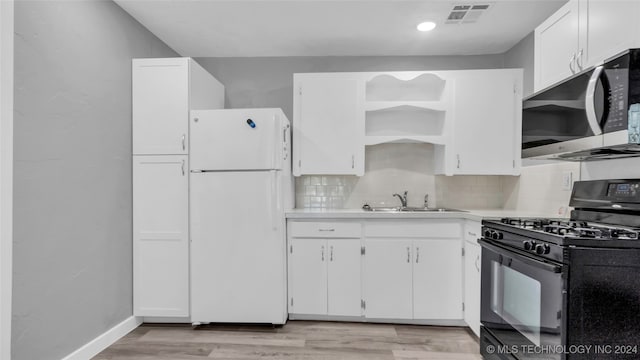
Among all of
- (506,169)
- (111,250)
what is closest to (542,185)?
(506,169)

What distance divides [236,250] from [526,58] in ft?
9.59

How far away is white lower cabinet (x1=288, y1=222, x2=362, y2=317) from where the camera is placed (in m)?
2.82

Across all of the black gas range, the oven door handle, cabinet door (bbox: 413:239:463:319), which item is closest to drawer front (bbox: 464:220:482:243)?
cabinet door (bbox: 413:239:463:319)

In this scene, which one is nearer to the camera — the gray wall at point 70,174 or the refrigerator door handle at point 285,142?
the gray wall at point 70,174

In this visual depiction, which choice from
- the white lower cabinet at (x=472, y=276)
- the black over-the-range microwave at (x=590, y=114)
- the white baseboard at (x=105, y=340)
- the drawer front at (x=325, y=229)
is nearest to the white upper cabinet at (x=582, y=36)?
the black over-the-range microwave at (x=590, y=114)

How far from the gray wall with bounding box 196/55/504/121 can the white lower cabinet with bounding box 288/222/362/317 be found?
1.33 metres

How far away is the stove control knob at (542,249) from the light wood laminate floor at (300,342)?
1.12 m

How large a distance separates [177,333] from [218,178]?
48.4 inches

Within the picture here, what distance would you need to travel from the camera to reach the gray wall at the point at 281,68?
3449mm

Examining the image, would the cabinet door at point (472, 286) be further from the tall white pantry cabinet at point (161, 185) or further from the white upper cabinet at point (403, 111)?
the tall white pantry cabinet at point (161, 185)

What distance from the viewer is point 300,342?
2.53 metres

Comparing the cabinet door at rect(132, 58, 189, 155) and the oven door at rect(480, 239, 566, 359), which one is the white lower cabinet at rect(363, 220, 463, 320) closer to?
the oven door at rect(480, 239, 566, 359)

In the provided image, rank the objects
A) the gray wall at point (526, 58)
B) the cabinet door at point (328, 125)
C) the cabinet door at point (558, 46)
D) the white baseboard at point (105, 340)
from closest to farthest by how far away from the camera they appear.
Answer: the cabinet door at point (558, 46) → the white baseboard at point (105, 340) → the gray wall at point (526, 58) → the cabinet door at point (328, 125)

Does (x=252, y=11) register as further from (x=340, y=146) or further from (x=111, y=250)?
(x=111, y=250)
